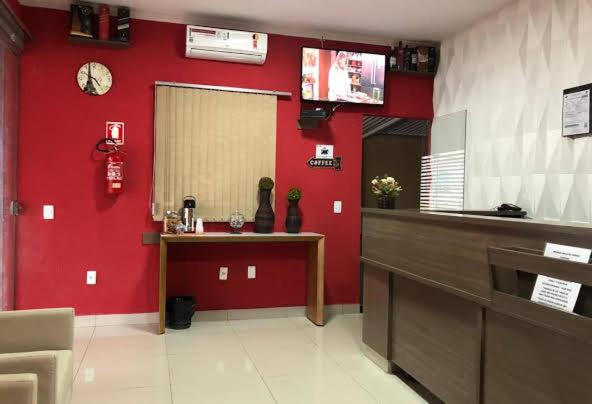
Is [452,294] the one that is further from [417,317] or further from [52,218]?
[52,218]

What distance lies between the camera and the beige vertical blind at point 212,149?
480cm

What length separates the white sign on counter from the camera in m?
1.87

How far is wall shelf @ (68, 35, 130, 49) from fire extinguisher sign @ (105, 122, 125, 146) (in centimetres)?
75

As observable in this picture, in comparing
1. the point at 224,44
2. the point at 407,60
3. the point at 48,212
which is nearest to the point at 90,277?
the point at 48,212

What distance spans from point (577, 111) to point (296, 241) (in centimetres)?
281

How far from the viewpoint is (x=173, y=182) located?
483 cm

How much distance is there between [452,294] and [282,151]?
289cm

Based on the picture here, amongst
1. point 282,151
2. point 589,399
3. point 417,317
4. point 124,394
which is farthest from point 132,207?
point 589,399

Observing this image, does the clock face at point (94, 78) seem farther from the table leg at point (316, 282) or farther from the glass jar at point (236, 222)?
the table leg at point (316, 282)

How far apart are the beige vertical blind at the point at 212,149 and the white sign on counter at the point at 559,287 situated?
→ 11.1 ft

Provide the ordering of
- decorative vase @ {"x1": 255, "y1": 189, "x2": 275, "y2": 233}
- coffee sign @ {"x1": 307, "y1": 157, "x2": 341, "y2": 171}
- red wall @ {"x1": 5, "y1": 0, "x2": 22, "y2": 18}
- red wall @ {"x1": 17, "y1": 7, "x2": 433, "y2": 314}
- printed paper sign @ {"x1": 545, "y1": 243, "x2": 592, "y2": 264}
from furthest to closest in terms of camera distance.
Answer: coffee sign @ {"x1": 307, "y1": 157, "x2": 341, "y2": 171} < decorative vase @ {"x1": 255, "y1": 189, "x2": 275, "y2": 233} < red wall @ {"x1": 17, "y1": 7, "x2": 433, "y2": 314} < red wall @ {"x1": 5, "y1": 0, "x2": 22, "y2": 18} < printed paper sign @ {"x1": 545, "y1": 243, "x2": 592, "y2": 264}

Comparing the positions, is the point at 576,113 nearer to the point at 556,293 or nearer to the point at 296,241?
the point at 556,293

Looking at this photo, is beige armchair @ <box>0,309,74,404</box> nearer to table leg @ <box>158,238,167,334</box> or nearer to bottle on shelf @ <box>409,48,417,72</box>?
table leg @ <box>158,238,167,334</box>

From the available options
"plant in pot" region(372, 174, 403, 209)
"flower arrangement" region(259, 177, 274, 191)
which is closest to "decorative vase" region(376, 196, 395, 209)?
"plant in pot" region(372, 174, 403, 209)
